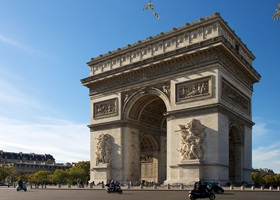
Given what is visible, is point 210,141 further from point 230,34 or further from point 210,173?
point 230,34

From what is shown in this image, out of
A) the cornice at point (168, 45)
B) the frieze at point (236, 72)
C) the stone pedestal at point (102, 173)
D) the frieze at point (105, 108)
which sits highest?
the cornice at point (168, 45)

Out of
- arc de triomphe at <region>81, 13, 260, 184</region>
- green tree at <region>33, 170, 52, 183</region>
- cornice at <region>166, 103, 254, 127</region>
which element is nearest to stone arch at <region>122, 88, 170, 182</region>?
arc de triomphe at <region>81, 13, 260, 184</region>

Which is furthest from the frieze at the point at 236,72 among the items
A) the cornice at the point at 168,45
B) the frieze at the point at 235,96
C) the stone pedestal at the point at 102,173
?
the stone pedestal at the point at 102,173

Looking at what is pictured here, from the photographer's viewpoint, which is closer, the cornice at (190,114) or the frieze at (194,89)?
the cornice at (190,114)

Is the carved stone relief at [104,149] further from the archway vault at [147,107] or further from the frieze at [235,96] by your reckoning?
the frieze at [235,96]

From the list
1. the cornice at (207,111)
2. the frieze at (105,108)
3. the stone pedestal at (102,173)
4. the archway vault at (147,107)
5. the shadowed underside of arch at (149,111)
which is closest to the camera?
the cornice at (207,111)

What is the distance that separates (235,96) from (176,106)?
21.7ft

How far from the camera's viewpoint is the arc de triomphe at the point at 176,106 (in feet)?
111

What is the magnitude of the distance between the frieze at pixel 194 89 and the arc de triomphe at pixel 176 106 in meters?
0.10

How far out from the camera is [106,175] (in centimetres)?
→ 4125

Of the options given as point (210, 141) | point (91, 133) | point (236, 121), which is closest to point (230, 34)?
point (236, 121)

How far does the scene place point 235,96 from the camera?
37781mm

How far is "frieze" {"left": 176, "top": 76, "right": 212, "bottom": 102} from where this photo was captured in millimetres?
34469

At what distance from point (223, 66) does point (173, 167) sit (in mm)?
11154
